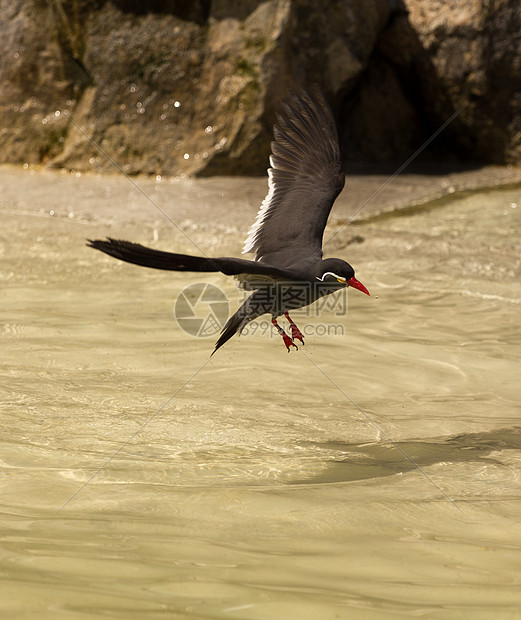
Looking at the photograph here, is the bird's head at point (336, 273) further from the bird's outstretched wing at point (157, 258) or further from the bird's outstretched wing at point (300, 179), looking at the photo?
the bird's outstretched wing at point (157, 258)

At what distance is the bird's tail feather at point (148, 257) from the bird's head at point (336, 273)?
1.05 metres

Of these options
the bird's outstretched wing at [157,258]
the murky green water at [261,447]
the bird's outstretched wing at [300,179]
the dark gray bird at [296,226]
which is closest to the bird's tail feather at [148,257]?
the bird's outstretched wing at [157,258]

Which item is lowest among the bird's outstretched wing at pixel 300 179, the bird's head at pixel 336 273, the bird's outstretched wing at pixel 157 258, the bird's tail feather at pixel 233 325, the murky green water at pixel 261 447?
the murky green water at pixel 261 447

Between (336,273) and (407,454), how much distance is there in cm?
99

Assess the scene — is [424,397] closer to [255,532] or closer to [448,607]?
[255,532]

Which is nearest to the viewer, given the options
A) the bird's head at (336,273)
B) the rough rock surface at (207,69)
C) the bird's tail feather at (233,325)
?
the bird's head at (336,273)

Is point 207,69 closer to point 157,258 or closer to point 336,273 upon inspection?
point 336,273

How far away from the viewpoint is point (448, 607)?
220 cm

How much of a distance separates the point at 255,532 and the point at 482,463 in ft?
4.42

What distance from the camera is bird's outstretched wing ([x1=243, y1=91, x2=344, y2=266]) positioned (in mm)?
4793

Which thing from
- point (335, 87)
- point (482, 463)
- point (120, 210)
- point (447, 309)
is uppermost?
point (335, 87)

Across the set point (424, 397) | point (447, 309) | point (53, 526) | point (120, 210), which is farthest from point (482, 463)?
point (120, 210)

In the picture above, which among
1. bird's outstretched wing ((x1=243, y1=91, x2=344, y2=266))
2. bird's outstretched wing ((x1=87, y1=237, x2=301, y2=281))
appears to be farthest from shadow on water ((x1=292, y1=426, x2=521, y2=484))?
bird's outstretched wing ((x1=243, y1=91, x2=344, y2=266))

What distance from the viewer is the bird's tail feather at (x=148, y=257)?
296cm
